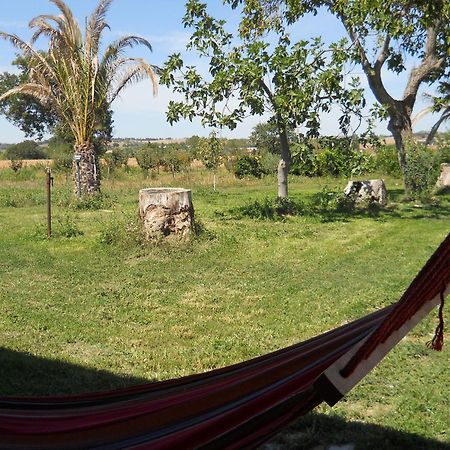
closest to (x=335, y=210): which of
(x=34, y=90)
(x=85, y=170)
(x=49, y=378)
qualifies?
(x=85, y=170)

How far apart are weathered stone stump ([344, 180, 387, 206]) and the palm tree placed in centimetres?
542

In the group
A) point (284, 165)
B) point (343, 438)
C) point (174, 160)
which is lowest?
point (343, 438)

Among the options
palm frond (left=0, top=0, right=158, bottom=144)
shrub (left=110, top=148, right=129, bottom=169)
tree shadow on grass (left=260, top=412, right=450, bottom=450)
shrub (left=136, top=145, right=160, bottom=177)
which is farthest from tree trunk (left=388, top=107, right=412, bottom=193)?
shrub (left=110, top=148, right=129, bottom=169)

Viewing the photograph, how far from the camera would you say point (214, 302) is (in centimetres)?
626

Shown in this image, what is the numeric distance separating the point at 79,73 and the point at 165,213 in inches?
284

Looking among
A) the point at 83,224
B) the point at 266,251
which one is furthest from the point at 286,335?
the point at 83,224

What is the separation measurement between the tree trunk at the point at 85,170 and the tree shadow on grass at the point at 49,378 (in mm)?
11058

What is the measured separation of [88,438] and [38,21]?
1361cm

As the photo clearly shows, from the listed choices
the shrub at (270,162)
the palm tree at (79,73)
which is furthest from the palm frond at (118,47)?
the shrub at (270,162)

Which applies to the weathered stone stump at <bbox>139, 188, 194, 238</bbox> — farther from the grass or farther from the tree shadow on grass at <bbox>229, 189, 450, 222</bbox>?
the tree shadow on grass at <bbox>229, 189, 450, 222</bbox>

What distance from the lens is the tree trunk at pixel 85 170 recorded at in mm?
15211

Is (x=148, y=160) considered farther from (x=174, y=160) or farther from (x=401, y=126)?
(x=401, y=126)

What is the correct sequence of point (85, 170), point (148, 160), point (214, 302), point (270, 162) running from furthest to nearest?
point (148, 160), point (270, 162), point (85, 170), point (214, 302)

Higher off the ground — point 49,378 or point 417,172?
point 417,172
